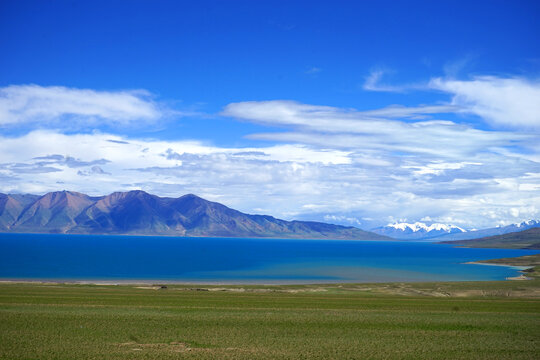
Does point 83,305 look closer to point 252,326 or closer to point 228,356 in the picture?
point 252,326

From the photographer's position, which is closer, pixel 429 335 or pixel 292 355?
pixel 292 355

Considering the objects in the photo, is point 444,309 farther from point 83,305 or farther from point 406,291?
point 83,305

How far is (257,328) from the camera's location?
33469 mm

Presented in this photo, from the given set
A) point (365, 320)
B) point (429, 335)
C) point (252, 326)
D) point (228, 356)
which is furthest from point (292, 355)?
point (365, 320)

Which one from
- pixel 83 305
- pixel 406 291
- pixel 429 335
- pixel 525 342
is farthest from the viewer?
pixel 406 291

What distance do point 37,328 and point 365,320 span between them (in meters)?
23.4

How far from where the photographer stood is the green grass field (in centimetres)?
2623

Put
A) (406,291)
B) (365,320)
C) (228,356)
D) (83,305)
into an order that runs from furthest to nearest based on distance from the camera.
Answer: (406,291)
(83,305)
(365,320)
(228,356)

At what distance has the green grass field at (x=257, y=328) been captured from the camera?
86.1ft

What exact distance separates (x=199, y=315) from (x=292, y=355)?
14.7 metres

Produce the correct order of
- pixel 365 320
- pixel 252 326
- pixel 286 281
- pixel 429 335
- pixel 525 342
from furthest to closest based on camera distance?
pixel 286 281
pixel 365 320
pixel 252 326
pixel 429 335
pixel 525 342

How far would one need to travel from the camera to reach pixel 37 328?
31.0 metres

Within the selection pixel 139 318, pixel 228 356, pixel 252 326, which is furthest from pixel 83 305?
pixel 228 356

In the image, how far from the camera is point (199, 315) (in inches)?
1519
